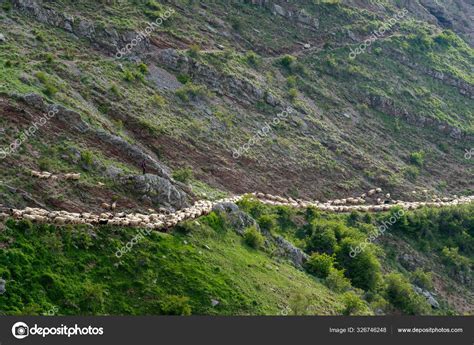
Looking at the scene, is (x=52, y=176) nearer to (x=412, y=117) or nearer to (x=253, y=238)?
(x=253, y=238)

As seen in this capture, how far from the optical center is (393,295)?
46.4 meters

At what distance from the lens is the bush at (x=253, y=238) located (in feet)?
139

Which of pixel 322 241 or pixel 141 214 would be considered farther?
pixel 322 241

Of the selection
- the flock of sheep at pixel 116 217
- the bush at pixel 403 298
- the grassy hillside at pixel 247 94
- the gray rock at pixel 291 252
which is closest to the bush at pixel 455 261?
the grassy hillside at pixel 247 94

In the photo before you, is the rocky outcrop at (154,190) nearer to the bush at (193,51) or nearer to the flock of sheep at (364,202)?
the flock of sheep at (364,202)

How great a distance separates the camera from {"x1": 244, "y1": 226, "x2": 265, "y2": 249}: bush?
1663 inches

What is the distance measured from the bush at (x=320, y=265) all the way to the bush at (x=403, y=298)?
4.73 m

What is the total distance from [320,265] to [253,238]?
5.13 m

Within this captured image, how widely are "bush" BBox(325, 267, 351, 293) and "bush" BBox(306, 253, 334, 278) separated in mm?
353

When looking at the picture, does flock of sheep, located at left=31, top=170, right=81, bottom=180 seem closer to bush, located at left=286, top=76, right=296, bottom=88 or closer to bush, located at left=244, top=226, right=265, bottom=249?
bush, located at left=244, top=226, right=265, bottom=249

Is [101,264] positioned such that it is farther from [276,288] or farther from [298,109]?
[298,109]

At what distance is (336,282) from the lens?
142ft

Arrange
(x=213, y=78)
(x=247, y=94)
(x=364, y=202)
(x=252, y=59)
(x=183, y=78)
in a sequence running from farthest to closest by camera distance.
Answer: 1. (x=252, y=59)
2. (x=247, y=94)
3. (x=213, y=78)
4. (x=183, y=78)
5. (x=364, y=202)

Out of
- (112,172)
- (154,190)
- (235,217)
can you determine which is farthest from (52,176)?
(235,217)
